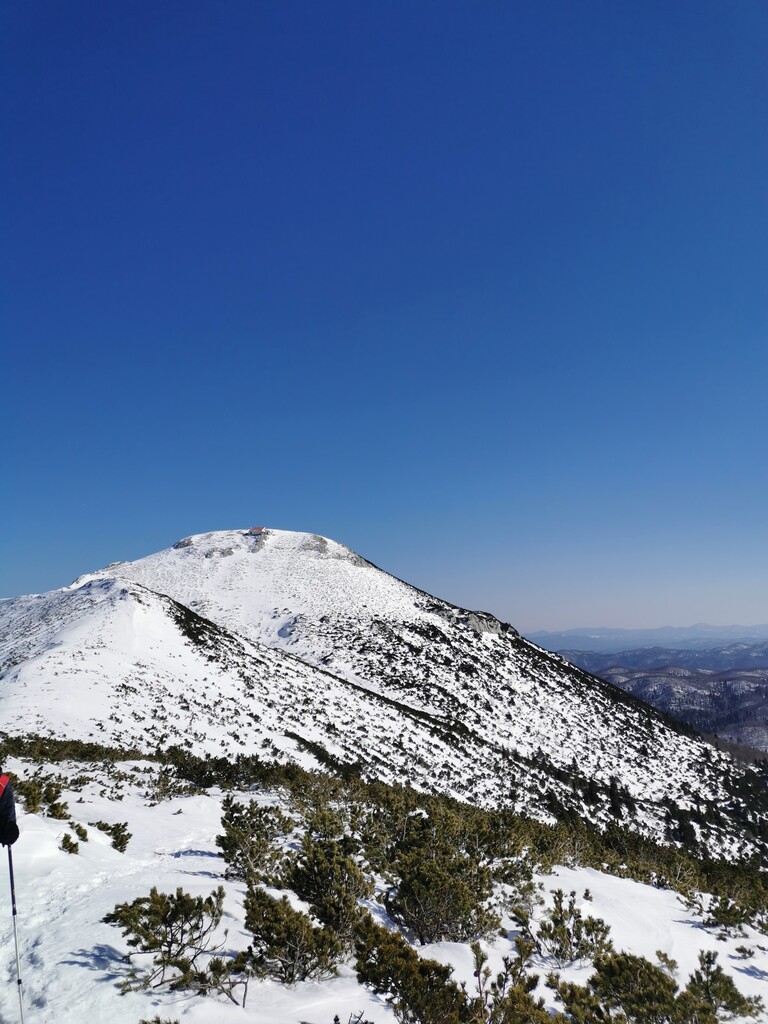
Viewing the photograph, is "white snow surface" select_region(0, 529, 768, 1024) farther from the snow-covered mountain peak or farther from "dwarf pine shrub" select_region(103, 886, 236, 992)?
the snow-covered mountain peak

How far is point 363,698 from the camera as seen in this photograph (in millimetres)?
43938

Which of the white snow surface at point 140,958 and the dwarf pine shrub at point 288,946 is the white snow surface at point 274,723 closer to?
the white snow surface at point 140,958

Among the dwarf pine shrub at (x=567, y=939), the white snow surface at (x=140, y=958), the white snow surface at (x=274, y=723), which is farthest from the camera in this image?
the dwarf pine shrub at (x=567, y=939)

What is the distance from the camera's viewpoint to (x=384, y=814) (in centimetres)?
1330

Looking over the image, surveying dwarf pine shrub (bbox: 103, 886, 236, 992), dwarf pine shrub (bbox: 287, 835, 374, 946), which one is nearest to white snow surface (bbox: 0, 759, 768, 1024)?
dwarf pine shrub (bbox: 103, 886, 236, 992)

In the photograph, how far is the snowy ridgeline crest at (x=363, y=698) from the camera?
27562 millimetres

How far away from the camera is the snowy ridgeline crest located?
1085 inches

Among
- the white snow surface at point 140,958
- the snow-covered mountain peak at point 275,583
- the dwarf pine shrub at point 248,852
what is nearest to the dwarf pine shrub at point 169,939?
the white snow surface at point 140,958

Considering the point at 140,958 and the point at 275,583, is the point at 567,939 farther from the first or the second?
the point at 275,583

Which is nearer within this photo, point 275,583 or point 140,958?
point 140,958

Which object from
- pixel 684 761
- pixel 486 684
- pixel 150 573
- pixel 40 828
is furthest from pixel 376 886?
pixel 150 573

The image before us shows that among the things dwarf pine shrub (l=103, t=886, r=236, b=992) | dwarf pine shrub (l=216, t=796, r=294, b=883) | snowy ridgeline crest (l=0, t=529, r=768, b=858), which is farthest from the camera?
snowy ridgeline crest (l=0, t=529, r=768, b=858)

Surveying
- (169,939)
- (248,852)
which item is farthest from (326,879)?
(248,852)

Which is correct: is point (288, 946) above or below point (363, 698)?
above
